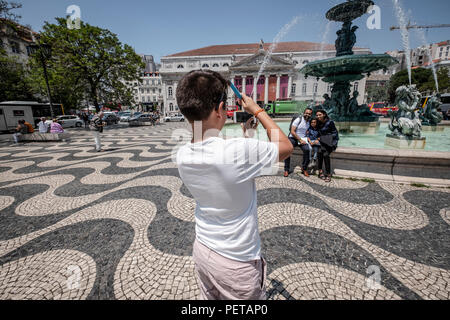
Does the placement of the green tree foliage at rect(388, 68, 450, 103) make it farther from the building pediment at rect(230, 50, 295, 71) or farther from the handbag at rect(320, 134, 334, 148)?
the handbag at rect(320, 134, 334, 148)

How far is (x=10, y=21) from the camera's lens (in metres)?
14.4

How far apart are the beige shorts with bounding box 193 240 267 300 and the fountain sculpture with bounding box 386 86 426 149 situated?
626 cm

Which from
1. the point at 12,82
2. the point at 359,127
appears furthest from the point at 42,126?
the point at 12,82

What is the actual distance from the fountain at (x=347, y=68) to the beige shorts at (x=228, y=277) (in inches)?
317

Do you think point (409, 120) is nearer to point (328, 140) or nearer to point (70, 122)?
point (328, 140)

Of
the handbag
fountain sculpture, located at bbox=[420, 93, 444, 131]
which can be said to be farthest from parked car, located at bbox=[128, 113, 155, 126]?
fountain sculpture, located at bbox=[420, 93, 444, 131]

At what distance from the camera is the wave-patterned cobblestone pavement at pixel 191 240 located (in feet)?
6.35

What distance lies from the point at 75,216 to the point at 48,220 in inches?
15.4

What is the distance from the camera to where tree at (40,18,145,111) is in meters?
18.7

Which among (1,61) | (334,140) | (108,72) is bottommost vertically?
(334,140)

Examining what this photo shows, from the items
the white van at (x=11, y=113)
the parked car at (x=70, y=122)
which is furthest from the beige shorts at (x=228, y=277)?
the parked car at (x=70, y=122)

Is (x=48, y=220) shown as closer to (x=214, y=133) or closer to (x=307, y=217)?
(x=214, y=133)

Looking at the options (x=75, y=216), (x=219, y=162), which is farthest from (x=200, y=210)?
(x=75, y=216)

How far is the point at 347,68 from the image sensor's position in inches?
298
